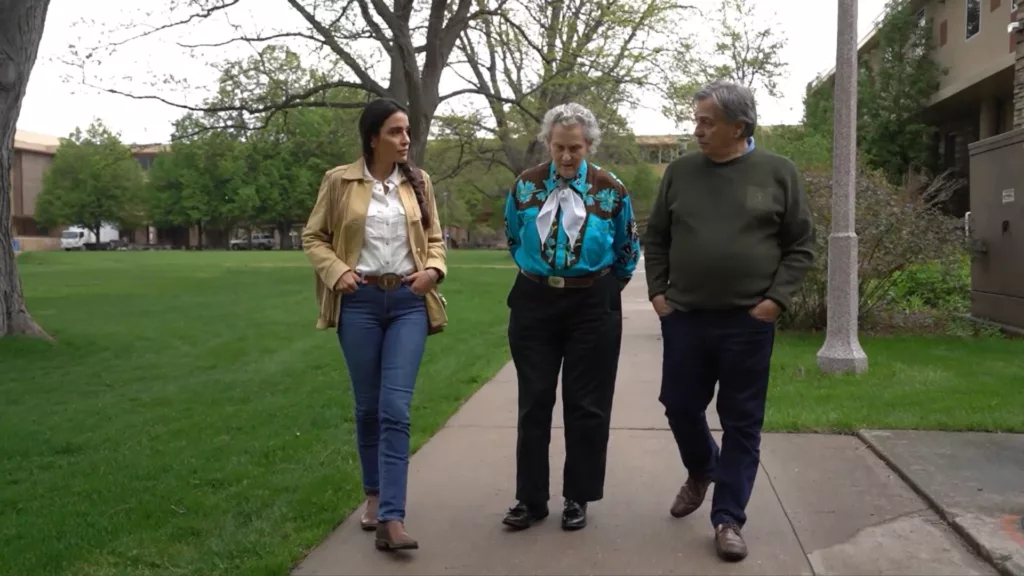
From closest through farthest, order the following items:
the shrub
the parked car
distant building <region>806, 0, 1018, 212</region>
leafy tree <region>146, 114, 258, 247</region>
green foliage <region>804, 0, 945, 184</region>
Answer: the shrub < distant building <region>806, 0, 1018, 212</region> < green foliage <region>804, 0, 945, 184</region> < leafy tree <region>146, 114, 258, 247</region> < the parked car

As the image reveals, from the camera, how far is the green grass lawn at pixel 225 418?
13.9 ft

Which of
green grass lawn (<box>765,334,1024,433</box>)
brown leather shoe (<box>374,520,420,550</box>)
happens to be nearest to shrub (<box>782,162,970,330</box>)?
green grass lawn (<box>765,334,1024,433</box>)

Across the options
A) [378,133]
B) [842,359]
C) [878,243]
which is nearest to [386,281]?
[378,133]

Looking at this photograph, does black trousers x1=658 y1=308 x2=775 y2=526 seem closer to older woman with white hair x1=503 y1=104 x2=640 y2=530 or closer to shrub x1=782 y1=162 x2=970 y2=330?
older woman with white hair x1=503 y1=104 x2=640 y2=530

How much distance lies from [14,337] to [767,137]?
35.1m

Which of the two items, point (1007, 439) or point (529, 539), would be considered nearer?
point (529, 539)

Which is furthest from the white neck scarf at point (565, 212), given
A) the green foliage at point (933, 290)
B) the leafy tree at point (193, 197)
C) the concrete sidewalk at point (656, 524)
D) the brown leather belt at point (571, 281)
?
the leafy tree at point (193, 197)

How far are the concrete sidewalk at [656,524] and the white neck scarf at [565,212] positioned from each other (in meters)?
1.31

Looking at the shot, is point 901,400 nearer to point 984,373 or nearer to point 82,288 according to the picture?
point 984,373

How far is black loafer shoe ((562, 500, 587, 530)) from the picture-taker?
4.24 m

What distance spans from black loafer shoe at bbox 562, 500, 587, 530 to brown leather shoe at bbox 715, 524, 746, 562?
0.62 metres

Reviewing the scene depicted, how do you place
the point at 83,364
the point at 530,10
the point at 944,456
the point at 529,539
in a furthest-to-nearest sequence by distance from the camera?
the point at 530,10 < the point at 83,364 < the point at 944,456 < the point at 529,539

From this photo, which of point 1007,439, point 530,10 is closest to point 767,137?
point 530,10

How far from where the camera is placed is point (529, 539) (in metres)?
4.15
